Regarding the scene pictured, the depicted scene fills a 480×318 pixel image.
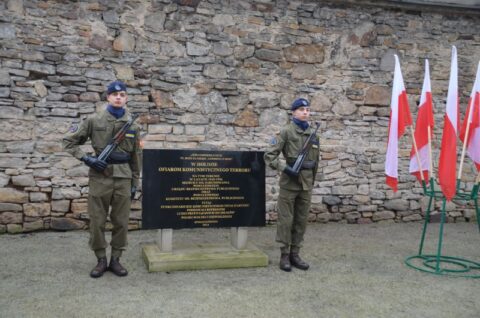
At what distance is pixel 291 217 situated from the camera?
422 centimetres

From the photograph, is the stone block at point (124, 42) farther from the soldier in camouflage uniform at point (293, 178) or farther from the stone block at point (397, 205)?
the stone block at point (397, 205)

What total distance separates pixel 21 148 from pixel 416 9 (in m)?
5.70

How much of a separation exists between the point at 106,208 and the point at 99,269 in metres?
0.53

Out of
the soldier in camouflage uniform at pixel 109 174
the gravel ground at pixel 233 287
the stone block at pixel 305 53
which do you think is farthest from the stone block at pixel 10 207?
the stone block at pixel 305 53

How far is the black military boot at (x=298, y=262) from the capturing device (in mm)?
4213

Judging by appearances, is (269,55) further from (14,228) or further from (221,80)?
(14,228)

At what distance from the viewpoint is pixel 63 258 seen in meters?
4.36

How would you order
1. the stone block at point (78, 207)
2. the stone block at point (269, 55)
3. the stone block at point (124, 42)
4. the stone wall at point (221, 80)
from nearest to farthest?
the stone wall at point (221, 80) → the stone block at point (78, 207) → the stone block at point (124, 42) → the stone block at point (269, 55)

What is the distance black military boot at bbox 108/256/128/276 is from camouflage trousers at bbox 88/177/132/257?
51 mm

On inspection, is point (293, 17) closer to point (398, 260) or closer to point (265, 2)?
point (265, 2)

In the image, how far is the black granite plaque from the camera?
417 cm

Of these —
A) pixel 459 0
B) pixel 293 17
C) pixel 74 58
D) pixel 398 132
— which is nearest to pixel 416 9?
pixel 459 0

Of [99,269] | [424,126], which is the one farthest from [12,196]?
[424,126]

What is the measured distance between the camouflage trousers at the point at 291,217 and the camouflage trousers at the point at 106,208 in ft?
4.66
